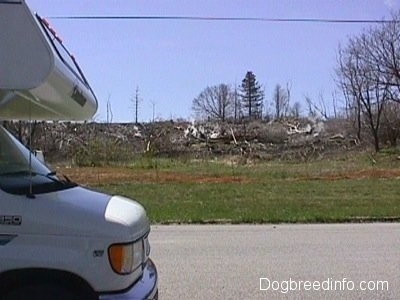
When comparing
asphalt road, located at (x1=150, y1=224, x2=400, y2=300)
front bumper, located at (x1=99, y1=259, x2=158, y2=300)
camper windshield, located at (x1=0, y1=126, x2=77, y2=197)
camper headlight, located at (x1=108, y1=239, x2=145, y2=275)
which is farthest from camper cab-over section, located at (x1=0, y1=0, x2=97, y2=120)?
asphalt road, located at (x1=150, y1=224, x2=400, y2=300)

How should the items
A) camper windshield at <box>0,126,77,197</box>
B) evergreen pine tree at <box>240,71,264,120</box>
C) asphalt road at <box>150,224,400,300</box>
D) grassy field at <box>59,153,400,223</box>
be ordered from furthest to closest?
evergreen pine tree at <box>240,71,264,120</box> < grassy field at <box>59,153,400,223</box> < asphalt road at <box>150,224,400,300</box> < camper windshield at <box>0,126,77,197</box>

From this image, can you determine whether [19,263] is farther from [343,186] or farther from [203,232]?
[343,186]

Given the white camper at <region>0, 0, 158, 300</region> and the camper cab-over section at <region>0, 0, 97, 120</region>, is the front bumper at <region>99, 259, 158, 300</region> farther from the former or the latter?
the camper cab-over section at <region>0, 0, 97, 120</region>

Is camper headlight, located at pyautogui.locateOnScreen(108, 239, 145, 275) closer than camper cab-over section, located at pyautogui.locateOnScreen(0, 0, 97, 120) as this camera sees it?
No

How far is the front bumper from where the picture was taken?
3904 millimetres

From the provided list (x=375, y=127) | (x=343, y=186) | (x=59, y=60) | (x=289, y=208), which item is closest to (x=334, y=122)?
(x=375, y=127)

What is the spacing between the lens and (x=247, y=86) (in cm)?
9050

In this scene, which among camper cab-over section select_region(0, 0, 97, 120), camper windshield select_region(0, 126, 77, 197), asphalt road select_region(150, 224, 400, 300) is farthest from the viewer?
asphalt road select_region(150, 224, 400, 300)

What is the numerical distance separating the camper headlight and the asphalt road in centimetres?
240

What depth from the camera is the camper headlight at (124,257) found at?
3902 mm

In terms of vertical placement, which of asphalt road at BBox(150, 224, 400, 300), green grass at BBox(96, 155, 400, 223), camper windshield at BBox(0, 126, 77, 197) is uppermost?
camper windshield at BBox(0, 126, 77, 197)

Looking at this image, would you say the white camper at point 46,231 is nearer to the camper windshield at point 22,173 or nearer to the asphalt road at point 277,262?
the camper windshield at point 22,173

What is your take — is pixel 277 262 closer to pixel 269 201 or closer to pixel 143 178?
pixel 269 201

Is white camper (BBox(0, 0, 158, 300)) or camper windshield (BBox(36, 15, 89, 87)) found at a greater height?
camper windshield (BBox(36, 15, 89, 87))
